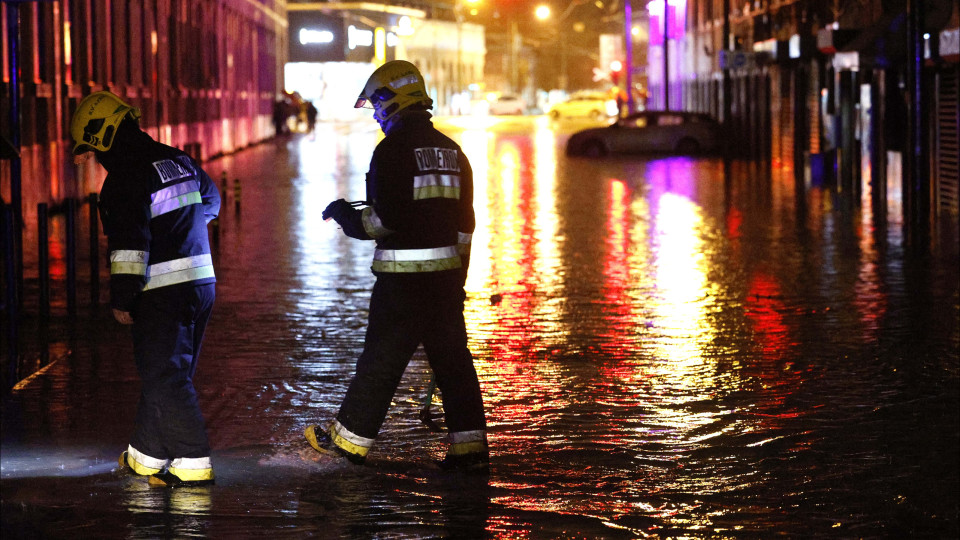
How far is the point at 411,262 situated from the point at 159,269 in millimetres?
1095

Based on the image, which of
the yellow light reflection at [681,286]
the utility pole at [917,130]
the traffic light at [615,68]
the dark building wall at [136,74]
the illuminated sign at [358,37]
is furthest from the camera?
the illuminated sign at [358,37]

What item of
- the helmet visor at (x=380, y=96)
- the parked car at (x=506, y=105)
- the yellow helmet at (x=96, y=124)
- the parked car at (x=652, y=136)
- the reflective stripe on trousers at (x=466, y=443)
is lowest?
the reflective stripe on trousers at (x=466, y=443)

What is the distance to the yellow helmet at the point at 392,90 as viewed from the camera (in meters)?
6.82

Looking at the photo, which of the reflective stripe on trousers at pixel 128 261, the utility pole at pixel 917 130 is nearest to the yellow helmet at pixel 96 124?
the reflective stripe on trousers at pixel 128 261

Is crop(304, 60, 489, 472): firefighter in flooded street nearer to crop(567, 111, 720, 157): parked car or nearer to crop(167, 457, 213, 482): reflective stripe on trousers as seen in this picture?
crop(167, 457, 213, 482): reflective stripe on trousers

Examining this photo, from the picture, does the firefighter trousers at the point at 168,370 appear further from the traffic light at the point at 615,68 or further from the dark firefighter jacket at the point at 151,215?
the traffic light at the point at 615,68

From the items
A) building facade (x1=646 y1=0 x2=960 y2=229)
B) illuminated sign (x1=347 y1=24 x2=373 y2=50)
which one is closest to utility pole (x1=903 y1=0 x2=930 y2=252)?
building facade (x1=646 y1=0 x2=960 y2=229)

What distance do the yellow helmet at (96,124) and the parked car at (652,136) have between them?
34524 millimetres

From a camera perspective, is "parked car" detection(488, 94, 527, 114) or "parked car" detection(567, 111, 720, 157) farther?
"parked car" detection(488, 94, 527, 114)

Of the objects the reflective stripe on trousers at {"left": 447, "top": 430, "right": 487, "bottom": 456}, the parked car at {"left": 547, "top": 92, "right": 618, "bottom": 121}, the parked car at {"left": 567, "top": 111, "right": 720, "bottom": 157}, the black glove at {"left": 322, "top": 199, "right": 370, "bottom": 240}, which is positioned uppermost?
the parked car at {"left": 547, "top": 92, "right": 618, "bottom": 121}

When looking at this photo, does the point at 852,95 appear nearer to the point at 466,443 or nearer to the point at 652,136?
the point at 652,136

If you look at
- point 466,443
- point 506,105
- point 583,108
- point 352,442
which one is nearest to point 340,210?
point 352,442

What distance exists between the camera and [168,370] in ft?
21.8

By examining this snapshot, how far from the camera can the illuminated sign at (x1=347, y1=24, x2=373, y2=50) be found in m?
98.1
